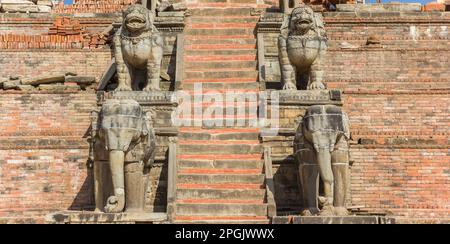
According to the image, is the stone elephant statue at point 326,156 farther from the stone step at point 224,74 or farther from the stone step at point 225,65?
the stone step at point 225,65

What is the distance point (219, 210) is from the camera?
50.7 ft

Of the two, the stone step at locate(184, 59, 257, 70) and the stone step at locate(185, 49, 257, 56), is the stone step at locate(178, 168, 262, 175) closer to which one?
the stone step at locate(184, 59, 257, 70)

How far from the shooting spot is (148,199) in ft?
54.3

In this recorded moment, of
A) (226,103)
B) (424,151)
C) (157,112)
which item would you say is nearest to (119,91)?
(157,112)

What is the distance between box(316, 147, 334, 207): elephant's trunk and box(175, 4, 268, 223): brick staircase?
1.17 m

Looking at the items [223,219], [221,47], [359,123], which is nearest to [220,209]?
[223,219]

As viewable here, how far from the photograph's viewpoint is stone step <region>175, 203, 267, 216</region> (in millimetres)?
15430

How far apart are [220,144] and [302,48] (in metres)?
2.49

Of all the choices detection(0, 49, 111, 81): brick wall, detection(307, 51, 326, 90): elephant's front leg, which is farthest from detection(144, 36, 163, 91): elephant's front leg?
detection(0, 49, 111, 81): brick wall

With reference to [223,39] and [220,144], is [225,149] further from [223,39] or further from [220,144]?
[223,39]

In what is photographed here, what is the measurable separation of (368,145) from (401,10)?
7.08 m

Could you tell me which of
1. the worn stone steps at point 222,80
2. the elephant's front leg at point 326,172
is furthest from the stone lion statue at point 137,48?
the elephant's front leg at point 326,172

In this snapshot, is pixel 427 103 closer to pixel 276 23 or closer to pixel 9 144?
pixel 276 23

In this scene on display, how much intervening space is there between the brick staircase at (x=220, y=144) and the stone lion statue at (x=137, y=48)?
1.25 metres
